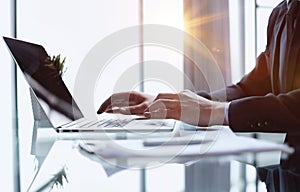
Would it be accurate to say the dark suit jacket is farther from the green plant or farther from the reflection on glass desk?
the green plant

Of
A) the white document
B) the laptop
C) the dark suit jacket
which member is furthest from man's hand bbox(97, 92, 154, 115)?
the dark suit jacket

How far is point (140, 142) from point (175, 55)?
1346 mm

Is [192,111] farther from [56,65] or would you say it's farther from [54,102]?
[56,65]

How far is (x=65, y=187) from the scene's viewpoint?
778 millimetres

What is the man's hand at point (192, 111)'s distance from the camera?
30.5 inches

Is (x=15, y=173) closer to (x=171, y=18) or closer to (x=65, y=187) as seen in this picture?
(x=65, y=187)

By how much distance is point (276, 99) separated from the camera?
727 mm

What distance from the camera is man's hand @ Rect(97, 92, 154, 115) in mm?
1042

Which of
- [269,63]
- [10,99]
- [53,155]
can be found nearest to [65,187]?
[53,155]

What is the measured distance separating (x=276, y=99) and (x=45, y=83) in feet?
2.07

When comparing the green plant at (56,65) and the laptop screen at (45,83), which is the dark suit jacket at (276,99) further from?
the green plant at (56,65)

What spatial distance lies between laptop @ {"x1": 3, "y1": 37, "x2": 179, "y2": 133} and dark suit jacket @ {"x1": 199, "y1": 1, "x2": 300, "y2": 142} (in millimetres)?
196

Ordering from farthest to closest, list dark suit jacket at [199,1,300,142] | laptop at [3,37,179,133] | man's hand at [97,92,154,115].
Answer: man's hand at [97,92,154,115], laptop at [3,37,179,133], dark suit jacket at [199,1,300,142]

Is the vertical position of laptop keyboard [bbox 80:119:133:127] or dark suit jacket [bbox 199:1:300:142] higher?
dark suit jacket [bbox 199:1:300:142]
